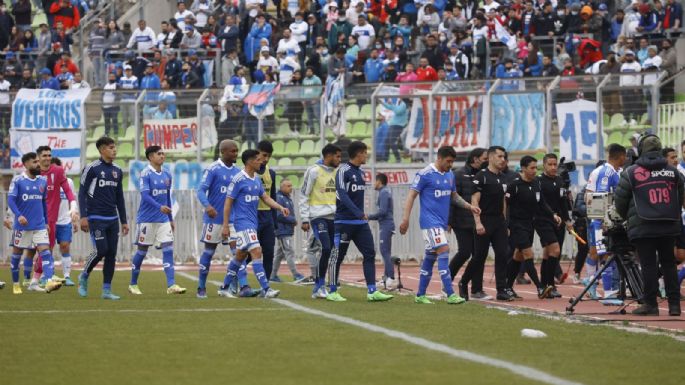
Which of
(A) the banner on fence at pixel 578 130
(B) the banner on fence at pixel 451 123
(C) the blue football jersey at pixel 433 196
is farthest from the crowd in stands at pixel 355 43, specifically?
(C) the blue football jersey at pixel 433 196

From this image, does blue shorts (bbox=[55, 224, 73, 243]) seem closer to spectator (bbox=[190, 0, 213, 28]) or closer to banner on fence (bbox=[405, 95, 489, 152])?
banner on fence (bbox=[405, 95, 489, 152])

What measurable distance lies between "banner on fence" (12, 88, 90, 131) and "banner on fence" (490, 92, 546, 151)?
1063cm

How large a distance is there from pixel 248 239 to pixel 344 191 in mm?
1435


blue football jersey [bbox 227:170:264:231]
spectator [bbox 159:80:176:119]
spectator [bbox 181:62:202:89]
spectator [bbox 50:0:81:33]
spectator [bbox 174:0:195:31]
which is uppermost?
spectator [bbox 50:0:81:33]

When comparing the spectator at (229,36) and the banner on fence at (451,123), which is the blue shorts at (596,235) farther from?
the spectator at (229,36)

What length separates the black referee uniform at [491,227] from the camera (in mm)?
19078

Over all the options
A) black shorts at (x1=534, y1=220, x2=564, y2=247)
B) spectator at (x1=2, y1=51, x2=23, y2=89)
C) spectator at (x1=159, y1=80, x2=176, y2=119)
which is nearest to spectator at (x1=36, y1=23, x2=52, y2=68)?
spectator at (x1=2, y1=51, x2=23, y2=89)

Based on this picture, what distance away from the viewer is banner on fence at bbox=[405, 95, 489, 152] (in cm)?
3153

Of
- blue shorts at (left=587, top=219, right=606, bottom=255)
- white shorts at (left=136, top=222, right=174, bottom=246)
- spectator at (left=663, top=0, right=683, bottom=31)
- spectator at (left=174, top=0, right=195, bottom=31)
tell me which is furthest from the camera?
spectator at (left=174, top=0, right=195, bottom=31)

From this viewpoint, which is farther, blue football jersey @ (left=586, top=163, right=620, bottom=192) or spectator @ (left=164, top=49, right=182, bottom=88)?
spectator @ (left=164, top=49, right=182, bottom=88)

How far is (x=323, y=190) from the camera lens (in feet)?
63.0

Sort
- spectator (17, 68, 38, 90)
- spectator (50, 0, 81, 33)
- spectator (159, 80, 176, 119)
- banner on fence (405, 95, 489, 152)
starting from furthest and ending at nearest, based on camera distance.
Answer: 1. spectator (50, 0, 81, 33)
2. spectator (17, 68, 38, 90)
3. spectator (159, 80, 176, 119)
4. banner on fence (405, 95, 489, 152)

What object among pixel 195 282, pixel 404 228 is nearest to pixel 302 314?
pixel 404 228

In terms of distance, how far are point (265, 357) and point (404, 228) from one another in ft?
20.9
